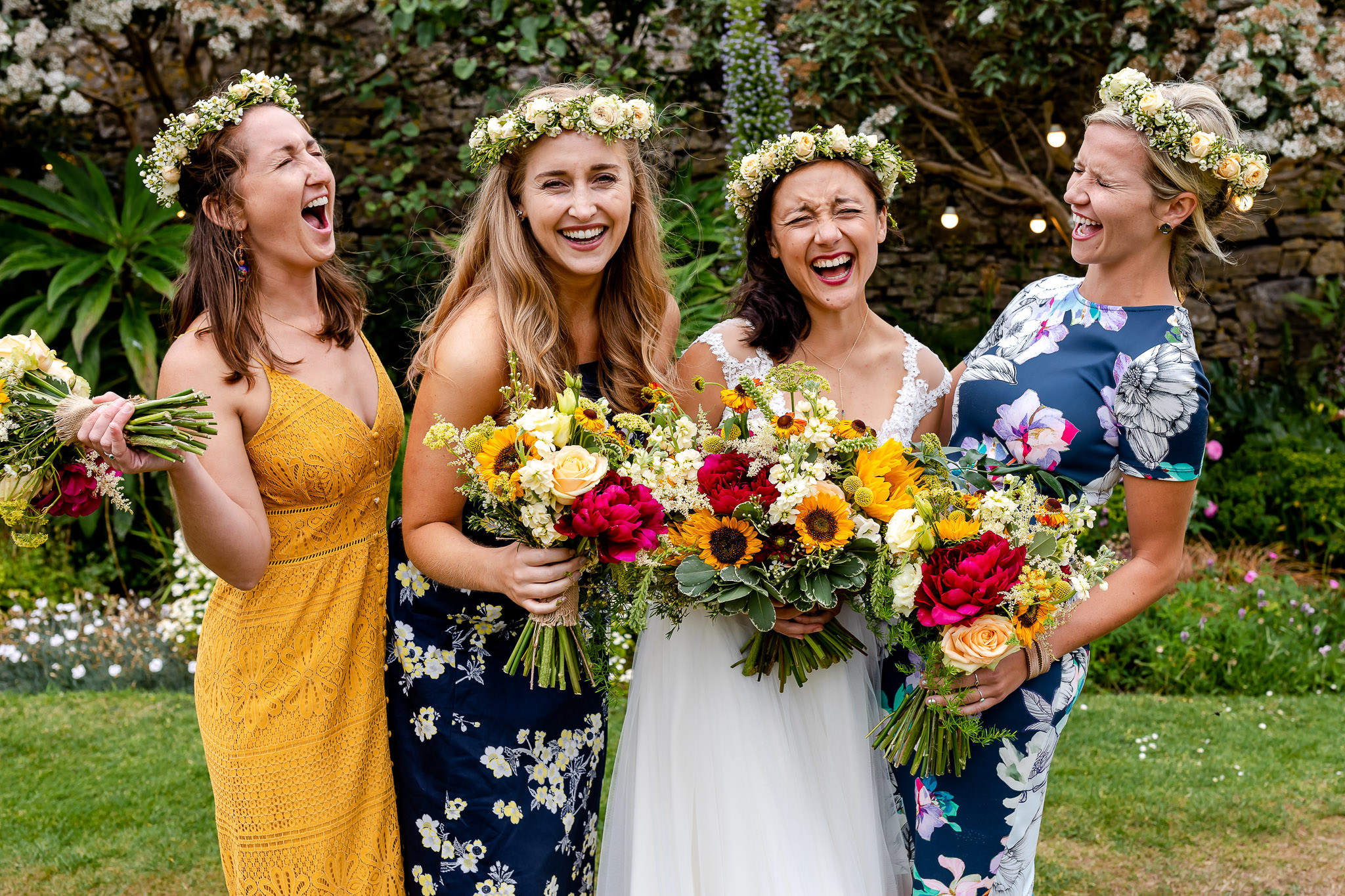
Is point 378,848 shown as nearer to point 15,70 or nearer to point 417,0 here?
point 417,0

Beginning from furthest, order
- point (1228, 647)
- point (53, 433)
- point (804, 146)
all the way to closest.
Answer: point (1228, 647)
point (804, 146)
point (53, 433)

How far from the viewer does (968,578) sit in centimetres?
210

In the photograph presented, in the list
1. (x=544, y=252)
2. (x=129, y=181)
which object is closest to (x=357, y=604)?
(x=544, y=252)

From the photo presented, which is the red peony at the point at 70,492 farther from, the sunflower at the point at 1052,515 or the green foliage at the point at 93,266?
the green foliage at the point at 93,266

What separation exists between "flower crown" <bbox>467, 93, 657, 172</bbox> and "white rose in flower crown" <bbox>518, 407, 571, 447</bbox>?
→ 0.83 metres

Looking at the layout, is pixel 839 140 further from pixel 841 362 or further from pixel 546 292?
pixel 546 292

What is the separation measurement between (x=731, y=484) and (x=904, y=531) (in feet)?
1.23

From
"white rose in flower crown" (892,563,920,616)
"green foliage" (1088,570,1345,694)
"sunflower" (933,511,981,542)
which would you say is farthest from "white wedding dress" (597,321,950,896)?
"green foliage" (1088,570,1345,694)

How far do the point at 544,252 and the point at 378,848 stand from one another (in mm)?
1538

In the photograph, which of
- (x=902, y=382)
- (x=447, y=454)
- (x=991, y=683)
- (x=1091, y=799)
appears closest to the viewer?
(x=991, y=683)

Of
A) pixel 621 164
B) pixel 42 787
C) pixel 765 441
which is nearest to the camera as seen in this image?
pixel 765 441

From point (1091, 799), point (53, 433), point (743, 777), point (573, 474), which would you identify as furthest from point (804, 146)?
point (1091, 799)

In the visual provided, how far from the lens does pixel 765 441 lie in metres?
2.29

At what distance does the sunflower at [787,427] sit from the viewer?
229cm
